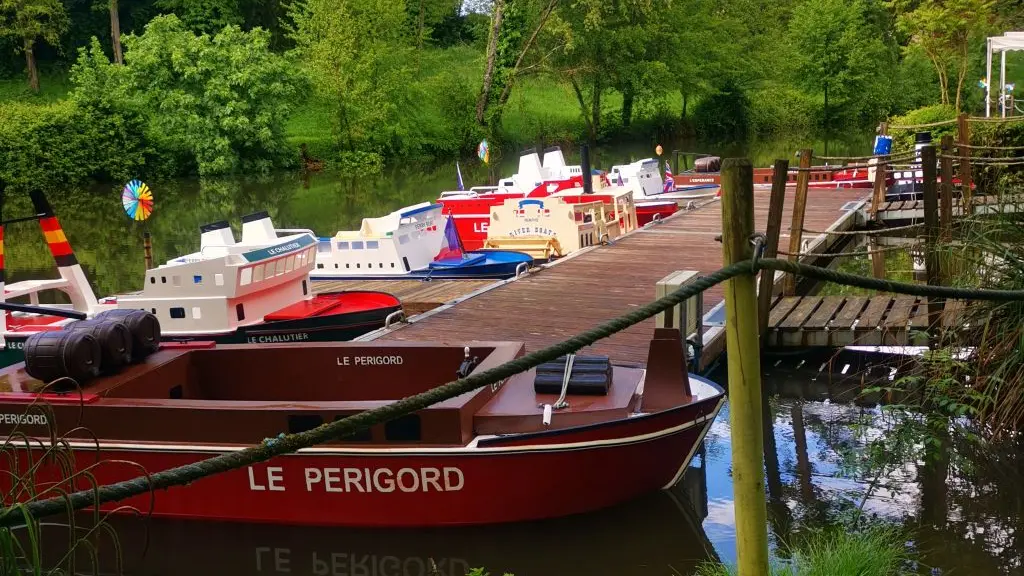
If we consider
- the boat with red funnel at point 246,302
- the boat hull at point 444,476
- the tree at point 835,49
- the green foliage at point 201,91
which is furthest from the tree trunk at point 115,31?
the boat hull at point 444,476

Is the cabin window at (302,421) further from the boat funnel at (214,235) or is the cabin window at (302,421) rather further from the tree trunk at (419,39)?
the tree trunk at (419,39)

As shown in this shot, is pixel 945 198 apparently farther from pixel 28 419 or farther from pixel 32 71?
pixel 32 71

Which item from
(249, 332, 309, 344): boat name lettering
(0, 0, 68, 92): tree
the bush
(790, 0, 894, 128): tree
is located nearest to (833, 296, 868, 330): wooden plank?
(249, 332, 309, 344): boat name lettering

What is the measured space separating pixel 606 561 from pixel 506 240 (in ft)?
40.8

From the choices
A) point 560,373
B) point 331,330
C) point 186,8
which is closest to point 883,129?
point 331,330

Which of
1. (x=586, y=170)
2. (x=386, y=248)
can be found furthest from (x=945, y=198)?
(x=586, y=170)

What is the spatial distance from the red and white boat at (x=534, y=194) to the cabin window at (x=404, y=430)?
13449 mm

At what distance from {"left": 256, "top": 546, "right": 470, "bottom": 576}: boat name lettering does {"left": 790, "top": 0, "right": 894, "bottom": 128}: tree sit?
2248 inches

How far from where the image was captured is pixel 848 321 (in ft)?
39.5

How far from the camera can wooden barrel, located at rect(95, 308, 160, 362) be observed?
906 cm

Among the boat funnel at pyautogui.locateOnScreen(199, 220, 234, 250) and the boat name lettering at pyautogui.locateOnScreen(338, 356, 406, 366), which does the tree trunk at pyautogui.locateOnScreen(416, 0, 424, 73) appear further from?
the boat name lettering at pyautogui.locateOnScreen(338, 356, 406, 366)

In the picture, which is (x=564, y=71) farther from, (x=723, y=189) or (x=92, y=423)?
(x=723, y=189)

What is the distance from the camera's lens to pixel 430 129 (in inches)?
2130

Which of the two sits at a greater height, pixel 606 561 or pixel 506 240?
pixel 506 240
